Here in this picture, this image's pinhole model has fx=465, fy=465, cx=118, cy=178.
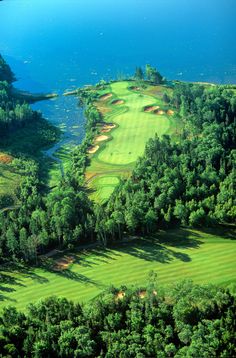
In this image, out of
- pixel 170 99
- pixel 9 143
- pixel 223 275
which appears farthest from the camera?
pixel 170 99

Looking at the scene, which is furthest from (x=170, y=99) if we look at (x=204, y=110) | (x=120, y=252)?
(x=120, y=252)

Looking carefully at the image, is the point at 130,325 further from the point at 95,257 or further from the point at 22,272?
the point at 22,272

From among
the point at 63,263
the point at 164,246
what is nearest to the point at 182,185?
the point at 164,246

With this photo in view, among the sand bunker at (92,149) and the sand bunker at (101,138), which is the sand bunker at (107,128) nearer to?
the sand bunker at (101,138)

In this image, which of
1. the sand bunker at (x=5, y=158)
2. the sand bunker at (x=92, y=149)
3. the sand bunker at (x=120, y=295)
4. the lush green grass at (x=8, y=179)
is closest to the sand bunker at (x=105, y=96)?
the sand bunker at (x=92, y=149)

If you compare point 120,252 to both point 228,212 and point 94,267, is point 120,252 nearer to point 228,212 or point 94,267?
point 94,267
